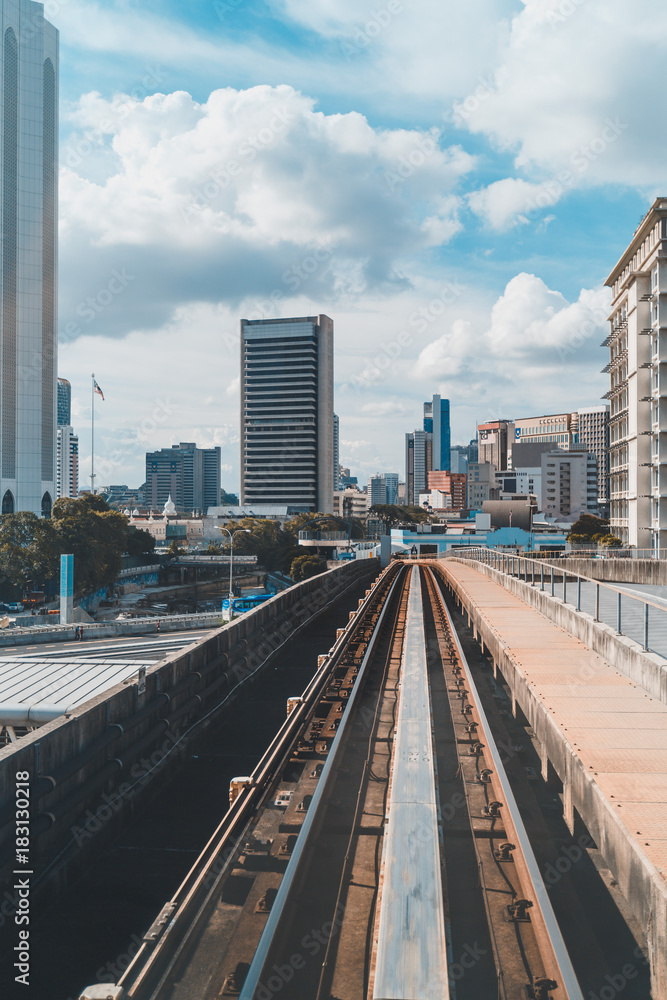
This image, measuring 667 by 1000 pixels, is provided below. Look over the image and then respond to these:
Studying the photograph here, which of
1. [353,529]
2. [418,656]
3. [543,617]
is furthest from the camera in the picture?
A: [353,529]

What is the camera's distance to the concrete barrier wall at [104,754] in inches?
239

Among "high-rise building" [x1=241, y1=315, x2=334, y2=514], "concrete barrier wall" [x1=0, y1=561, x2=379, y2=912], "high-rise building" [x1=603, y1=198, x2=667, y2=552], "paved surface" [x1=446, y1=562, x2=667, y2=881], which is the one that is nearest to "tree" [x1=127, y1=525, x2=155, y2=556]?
"high-rise building" [x1=603, y1=198, x2=667, y2=552]

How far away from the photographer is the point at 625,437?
5872cm

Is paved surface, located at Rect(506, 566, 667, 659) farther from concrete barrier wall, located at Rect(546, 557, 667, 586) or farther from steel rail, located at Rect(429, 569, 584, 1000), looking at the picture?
concrete barrier wall, located at Rect(546, 557, 667, 586)

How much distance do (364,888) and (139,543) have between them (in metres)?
105

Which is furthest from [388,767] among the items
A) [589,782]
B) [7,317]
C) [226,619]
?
[7,317]

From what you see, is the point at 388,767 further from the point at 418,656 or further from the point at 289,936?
the point at 418,656

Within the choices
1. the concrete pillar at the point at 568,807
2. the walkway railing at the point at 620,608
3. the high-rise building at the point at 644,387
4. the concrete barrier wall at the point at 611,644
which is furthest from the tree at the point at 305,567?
the concrete pillar at the point at 568,807

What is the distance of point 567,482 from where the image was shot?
183 meters

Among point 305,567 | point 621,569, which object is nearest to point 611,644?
point 621,569

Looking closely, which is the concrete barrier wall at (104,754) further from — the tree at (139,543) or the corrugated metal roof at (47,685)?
the tree at (139,543)

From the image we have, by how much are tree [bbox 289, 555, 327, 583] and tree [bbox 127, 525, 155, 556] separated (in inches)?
1200

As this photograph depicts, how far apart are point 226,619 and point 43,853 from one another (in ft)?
109

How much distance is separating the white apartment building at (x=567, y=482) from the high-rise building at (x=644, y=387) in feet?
419
